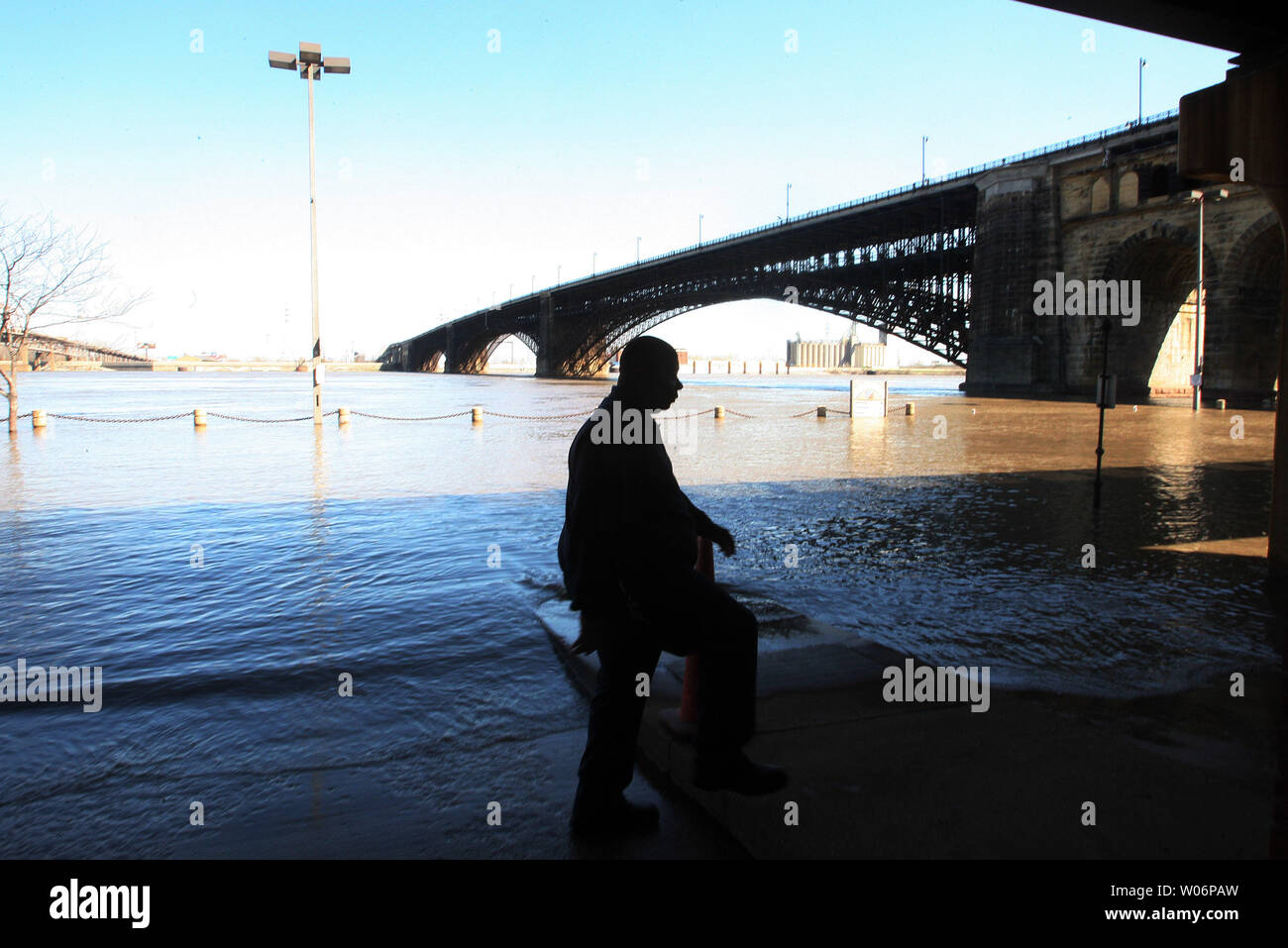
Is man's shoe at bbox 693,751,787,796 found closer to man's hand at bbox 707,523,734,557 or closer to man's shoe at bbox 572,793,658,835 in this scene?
man's shoe at bbox 572,793,658,835

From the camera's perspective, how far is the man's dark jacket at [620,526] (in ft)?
9.77

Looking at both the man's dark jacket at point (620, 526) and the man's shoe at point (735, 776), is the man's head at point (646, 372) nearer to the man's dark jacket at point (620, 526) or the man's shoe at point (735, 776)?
the man's dark jacket at point (620, 526)

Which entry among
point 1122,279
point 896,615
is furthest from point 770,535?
point 1122,279

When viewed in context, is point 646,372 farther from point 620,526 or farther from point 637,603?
point 637,603

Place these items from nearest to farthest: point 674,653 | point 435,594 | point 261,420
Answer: point 674,653
point 435,594
point 261,420

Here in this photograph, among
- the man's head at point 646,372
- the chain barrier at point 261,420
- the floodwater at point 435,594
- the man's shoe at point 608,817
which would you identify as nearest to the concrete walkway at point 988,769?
the man's shoe at point 608,817

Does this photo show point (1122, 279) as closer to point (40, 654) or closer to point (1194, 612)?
point (1194, 612)

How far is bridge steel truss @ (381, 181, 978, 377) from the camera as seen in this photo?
55938mm

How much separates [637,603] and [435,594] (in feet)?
13.4

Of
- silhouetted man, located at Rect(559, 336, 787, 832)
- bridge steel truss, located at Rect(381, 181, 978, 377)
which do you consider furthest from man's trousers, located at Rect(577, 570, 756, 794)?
bridge steel truss, located at Rect(381, 181, 978, 377)

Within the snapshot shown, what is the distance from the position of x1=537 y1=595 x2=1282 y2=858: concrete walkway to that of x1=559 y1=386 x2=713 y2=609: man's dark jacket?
3.14 feet

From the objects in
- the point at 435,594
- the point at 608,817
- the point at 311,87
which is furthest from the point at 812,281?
the point at 608,817

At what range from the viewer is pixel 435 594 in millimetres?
6738

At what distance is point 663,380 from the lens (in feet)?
10.6
